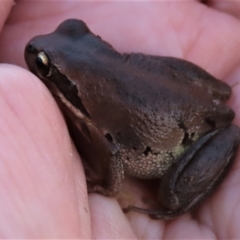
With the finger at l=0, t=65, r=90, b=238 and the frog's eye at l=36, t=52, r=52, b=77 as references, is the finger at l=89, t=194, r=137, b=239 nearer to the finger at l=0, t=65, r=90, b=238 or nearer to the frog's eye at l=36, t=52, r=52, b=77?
the finger at l=0, t=65, r=90, b=238

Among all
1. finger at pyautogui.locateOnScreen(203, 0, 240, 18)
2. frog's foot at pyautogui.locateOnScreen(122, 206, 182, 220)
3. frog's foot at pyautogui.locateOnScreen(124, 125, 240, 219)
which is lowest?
frog's foot at pyautogui.locateOnScreen(122, 206, 182, 220)

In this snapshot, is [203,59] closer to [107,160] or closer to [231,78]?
[231,78]

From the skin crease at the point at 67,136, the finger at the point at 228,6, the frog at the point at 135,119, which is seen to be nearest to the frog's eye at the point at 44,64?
the frog at the point at 135,119

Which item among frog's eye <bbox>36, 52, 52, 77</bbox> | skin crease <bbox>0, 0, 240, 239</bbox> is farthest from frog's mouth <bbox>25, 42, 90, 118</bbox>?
skin crease <bbox>0, 0, 240, 239</bbox>

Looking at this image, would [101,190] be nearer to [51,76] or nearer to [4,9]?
[51,76]

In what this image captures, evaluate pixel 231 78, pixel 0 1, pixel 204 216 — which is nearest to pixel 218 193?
pixel 204 216

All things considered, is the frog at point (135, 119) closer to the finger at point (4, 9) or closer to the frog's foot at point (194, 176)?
the frog's foot at point (194, 176)

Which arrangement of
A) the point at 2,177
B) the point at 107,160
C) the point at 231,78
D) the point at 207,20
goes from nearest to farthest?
the point at 2,177, the point at 107,160, the point at 231,78, the point at 207,20
